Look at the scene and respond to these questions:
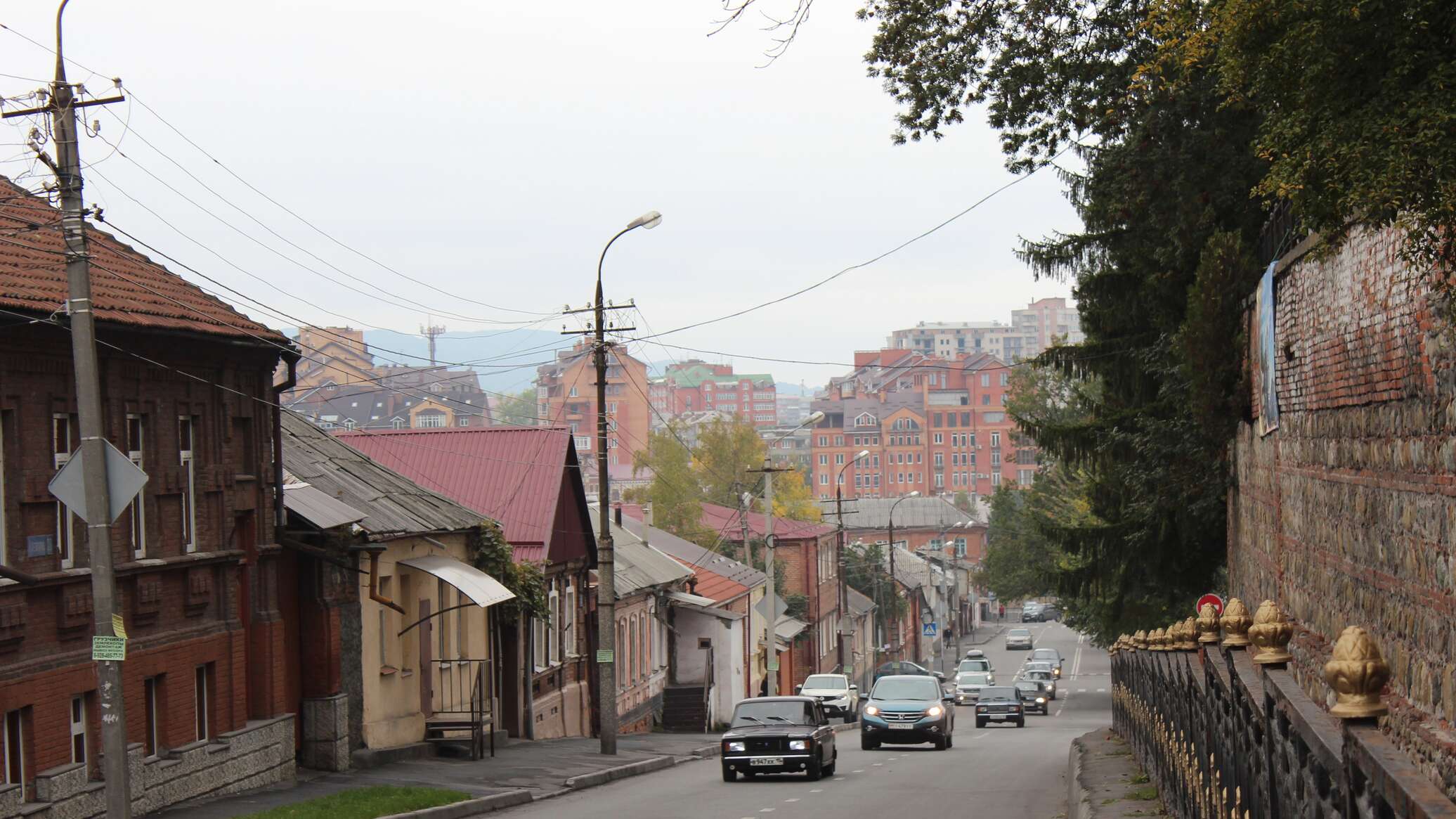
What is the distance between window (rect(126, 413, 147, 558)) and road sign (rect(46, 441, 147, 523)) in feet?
15.5

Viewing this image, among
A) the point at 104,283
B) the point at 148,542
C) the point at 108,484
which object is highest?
the point at 104,283

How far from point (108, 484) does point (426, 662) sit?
50.0 ft

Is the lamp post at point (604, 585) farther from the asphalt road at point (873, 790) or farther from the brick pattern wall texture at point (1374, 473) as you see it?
the brick pattern wall texture at point (1374, 473)

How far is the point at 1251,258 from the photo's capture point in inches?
828

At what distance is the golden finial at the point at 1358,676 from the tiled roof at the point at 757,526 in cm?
7330

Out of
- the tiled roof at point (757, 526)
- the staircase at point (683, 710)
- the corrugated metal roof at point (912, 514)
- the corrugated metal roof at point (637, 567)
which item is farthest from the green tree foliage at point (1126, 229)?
the corrugated metal roof at point (912, 514)

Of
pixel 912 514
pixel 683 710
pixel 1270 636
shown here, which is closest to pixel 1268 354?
pixel 1270 636

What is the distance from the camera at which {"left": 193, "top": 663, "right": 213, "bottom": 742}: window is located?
2031 centimetres

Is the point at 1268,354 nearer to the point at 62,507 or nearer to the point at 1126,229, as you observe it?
the point at 1126,229

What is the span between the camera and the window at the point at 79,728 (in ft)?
56.5

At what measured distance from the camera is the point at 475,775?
24.1 m

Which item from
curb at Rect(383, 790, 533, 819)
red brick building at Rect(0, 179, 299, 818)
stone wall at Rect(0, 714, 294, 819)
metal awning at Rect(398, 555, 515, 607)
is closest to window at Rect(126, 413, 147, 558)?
red brick building at Rect(0, 179, 299, 818)

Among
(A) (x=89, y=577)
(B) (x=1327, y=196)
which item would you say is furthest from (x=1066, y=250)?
(B) (x=1327, y=196)

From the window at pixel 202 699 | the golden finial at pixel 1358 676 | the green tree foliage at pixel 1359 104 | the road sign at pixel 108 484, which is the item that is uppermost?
the green tree foliage at pixel 1359 104
